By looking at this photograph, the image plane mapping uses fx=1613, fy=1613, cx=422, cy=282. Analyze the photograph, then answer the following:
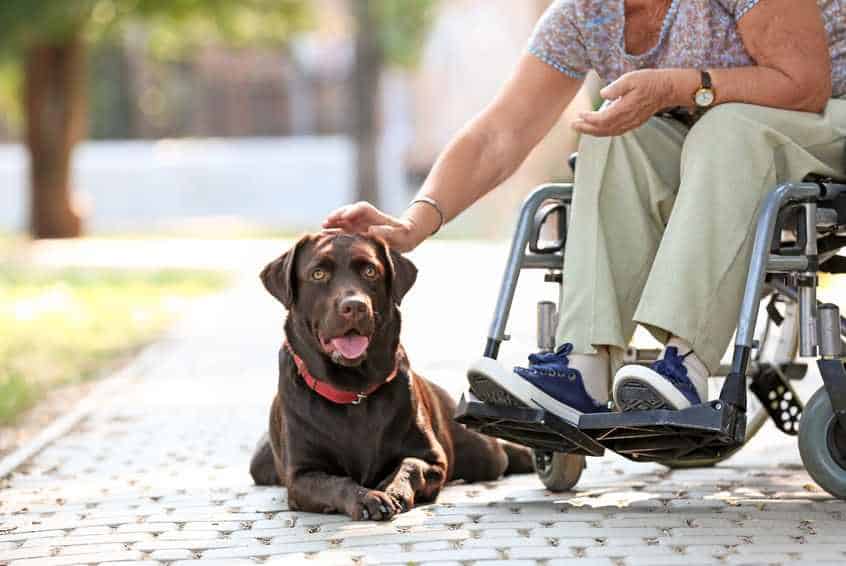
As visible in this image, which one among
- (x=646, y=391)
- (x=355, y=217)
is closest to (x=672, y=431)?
(x=646, y=391)

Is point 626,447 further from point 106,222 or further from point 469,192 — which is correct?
point 106,222

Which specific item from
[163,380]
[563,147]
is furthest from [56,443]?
[563,147]

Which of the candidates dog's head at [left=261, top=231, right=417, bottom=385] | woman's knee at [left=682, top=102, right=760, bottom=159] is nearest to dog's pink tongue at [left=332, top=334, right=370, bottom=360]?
dog's head at [left=261, top=231, right=417, bottom=385]

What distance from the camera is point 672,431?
4.30 meters

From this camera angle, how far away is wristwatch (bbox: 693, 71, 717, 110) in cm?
463

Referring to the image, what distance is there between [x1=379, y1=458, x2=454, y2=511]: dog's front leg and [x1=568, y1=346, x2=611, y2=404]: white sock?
2.14 ft

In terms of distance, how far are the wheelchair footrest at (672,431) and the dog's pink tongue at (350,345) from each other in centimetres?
75

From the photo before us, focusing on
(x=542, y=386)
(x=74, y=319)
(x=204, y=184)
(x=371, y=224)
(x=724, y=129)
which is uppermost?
(x=724, y=129)

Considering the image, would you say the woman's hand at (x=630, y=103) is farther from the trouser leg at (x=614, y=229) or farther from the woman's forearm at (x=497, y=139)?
the woman's forearm at (x=497, y=139)

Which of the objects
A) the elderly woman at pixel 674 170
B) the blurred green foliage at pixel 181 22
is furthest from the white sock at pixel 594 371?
the blurred green foliage at pixel 181 22

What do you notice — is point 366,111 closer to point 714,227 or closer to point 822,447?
point 822,447

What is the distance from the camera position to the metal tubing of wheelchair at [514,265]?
488 centimetres

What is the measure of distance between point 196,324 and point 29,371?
3.29 metres

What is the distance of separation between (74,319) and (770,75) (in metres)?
9.54
